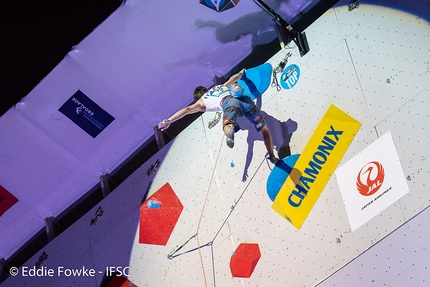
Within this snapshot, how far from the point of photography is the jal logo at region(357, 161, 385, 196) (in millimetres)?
2643

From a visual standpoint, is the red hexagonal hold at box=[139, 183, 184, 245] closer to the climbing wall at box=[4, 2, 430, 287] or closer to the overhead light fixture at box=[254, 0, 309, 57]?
the climbing wall at box=[4, 2, 430, 287]

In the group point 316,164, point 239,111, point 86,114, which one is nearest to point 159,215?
point 86,114

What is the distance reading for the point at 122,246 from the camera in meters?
3.94

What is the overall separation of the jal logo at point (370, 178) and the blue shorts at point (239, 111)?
29.6 inches

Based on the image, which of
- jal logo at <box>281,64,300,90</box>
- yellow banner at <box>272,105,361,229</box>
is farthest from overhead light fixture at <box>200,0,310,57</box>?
yellow banner at <box>272,105,361,229</box>

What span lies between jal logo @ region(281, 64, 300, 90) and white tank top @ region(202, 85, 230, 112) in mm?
473

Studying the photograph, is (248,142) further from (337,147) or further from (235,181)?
(337,147)

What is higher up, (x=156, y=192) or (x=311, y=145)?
(x=311, y=145)

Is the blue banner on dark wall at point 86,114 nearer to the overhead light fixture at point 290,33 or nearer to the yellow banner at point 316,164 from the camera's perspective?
the overhead light fixture at point 290,33

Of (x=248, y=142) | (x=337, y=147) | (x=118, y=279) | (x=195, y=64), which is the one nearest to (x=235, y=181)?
(x=248, y=142)

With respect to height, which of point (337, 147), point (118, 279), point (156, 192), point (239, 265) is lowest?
point (118, 279)

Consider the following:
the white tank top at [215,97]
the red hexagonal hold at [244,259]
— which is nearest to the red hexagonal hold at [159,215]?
the red hexagonal hold at [244,259]

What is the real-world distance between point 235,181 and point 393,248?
1270 mm

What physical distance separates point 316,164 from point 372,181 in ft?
1.32
